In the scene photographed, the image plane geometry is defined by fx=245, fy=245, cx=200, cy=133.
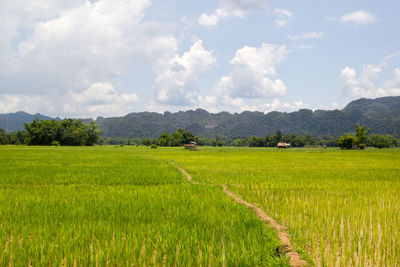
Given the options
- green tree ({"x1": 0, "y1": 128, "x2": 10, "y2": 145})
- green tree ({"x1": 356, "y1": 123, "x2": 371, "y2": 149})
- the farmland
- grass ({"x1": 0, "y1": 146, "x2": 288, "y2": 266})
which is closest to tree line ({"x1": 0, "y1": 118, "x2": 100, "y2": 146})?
green tree ({"x1": 0, "y1": 128, "x2": 10, "y2": 145})

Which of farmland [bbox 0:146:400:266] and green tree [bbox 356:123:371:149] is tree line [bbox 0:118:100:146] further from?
green tree [bbox 356:123:371:149]

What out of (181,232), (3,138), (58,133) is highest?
(58,133)

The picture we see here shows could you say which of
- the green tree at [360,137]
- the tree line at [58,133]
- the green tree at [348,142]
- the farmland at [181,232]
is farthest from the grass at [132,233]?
the green tree at [348,142]

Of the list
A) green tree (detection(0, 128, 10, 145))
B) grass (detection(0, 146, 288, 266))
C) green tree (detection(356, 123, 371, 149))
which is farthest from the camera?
green tree (detection(0, 128, 10, 145))

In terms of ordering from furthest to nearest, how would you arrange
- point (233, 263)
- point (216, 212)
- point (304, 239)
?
point (216, 212)
point (304, 239)
point (233, 263)

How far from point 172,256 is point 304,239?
209 cm

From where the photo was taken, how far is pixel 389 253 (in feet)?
11.0

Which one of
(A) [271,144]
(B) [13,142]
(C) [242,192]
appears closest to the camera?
(C) [242,192]

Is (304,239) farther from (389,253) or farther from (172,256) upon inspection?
(172,256)

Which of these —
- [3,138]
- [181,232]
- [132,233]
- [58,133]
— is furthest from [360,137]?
[3,138]

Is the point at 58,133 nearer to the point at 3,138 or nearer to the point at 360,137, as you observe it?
the point at 3,138

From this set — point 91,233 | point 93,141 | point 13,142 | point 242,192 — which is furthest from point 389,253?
point 13,142

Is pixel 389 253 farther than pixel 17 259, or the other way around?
pixel 389 253

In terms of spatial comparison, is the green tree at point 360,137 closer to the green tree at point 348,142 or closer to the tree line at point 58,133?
the green tree at point 348,142
